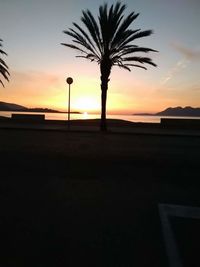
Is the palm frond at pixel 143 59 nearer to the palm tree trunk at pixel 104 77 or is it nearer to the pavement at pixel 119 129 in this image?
the palm tree trunk at pixel 104 77

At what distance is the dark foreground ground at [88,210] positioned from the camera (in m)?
4.03

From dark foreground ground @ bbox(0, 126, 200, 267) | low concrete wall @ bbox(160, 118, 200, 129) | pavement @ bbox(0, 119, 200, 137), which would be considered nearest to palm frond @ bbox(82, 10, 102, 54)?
pavement @ bbox(0, 119, 200, 137)

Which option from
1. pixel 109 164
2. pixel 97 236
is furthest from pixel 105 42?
pixel 97 236

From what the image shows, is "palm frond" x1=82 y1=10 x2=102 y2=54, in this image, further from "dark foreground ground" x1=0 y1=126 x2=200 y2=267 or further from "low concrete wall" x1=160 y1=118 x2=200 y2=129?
"dark foreground ground" x1=0 y1=126 x2=200 y2=267

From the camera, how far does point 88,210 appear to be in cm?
571

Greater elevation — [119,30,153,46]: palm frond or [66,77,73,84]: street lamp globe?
A: [119,30,153,46]: palm frond

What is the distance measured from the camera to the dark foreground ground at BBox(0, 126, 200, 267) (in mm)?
4027

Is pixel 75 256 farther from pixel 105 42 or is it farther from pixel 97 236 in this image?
pixel 105 42

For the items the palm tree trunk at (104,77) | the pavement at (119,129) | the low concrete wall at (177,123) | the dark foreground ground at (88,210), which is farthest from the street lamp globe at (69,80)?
the dark foreground ground at (88,210)

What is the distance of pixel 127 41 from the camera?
26984mm

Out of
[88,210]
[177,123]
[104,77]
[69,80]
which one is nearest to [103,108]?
[104,77]

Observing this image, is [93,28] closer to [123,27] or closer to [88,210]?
[123,27]

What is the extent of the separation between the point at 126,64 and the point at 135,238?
944 inches

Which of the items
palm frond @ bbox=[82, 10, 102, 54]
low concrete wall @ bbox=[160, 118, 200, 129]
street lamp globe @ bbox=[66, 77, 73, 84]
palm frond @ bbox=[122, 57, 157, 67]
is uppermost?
palm frond @ bbox=[82, 10, 102, 54]
